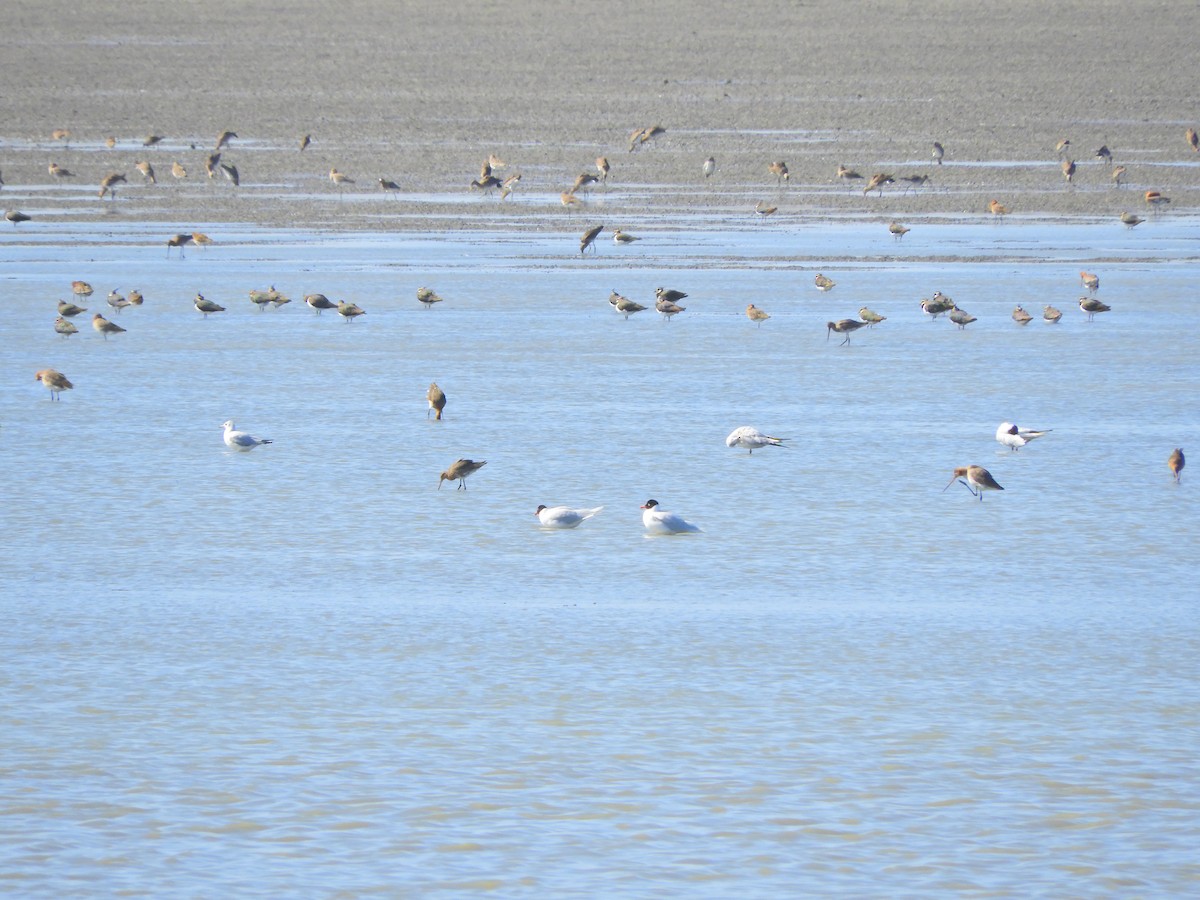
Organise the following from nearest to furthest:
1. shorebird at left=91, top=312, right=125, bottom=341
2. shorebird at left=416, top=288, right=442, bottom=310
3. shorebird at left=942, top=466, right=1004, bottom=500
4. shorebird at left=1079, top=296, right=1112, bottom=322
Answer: shorebird at left=942, top=466, right=1004, bottom=500 < shorebird at left=91, top=312, right=125, bottom=341 < shorebird at left=1079, top=296, right=1112, bottom=322 < shorebird at left=416, top=288, right=442, bottom=310

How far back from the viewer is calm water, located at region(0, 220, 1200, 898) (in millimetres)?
6195

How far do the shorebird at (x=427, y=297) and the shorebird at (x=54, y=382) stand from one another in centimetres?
543

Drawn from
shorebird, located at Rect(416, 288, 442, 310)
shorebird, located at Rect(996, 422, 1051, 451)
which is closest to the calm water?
shorebird, located at Rect(996, 422, 1051, 451)

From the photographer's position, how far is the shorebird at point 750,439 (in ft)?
41.6

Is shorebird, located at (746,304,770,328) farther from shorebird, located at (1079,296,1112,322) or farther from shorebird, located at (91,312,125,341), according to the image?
shorebird, located at (91,312,125,341)

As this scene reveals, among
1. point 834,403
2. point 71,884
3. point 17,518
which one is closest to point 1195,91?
point 834,403

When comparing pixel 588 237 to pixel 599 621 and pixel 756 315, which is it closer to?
pixel 756 315

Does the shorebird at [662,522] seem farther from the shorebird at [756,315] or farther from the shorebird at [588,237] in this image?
the shorebird at [588,237]

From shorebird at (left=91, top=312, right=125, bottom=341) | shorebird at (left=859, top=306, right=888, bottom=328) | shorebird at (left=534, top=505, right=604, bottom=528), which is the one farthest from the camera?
shorebird at (left=859, top=306, right=888, bottom=328)

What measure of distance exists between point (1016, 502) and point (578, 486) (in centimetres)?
260

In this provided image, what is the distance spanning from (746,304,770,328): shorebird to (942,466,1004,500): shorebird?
7.48 metres

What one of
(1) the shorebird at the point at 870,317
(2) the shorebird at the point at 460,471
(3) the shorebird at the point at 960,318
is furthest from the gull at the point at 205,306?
(2) the shorebird at the point at 460,471

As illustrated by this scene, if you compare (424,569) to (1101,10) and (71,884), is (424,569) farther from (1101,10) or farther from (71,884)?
(1101,10)

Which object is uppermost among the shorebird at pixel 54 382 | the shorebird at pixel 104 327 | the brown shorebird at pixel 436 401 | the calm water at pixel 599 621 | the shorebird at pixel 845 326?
the shorebird at pixel 845 326
